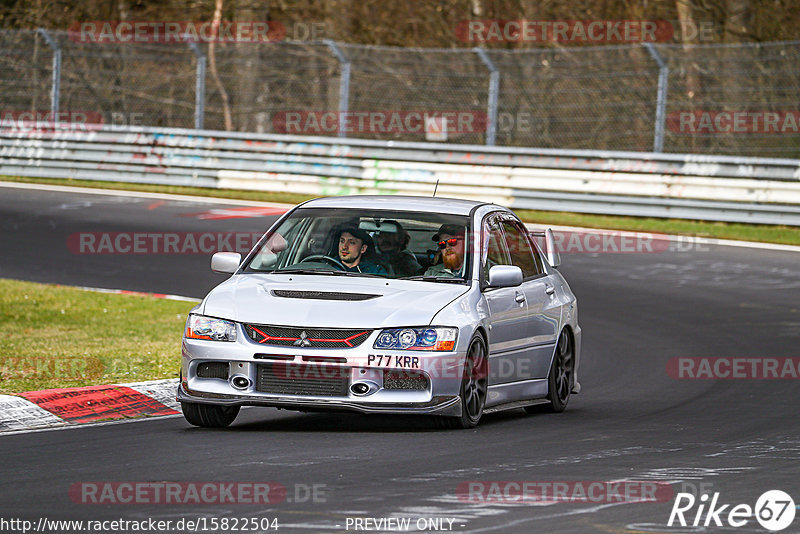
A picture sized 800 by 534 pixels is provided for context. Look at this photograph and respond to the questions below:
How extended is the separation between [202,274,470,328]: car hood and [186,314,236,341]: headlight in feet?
0.14

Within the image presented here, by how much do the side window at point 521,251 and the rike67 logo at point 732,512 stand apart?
388 centimetres

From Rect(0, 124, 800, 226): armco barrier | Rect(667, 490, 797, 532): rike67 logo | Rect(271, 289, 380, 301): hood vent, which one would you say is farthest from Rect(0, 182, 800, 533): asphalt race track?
Rect(0, 124, 800, 226): armco barrier

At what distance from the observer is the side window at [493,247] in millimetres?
9766

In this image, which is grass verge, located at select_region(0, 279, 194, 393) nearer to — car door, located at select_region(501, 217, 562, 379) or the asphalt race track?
the asphalt race track

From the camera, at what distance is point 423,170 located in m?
25.0

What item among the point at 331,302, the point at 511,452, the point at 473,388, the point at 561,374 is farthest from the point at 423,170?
the point at 511,452

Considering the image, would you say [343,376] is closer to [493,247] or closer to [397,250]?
[397,250]

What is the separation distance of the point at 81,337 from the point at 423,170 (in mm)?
11953

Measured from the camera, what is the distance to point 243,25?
38594mm

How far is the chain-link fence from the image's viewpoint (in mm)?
25172

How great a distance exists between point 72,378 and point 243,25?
1122 inches

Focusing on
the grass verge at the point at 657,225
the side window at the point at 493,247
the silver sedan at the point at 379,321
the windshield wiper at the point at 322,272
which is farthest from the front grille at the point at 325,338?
the grass verge at the point at 657,225

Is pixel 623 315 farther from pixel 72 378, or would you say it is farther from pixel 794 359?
pixel 72 378

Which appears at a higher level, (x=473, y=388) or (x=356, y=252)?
(x=356, y=252)
